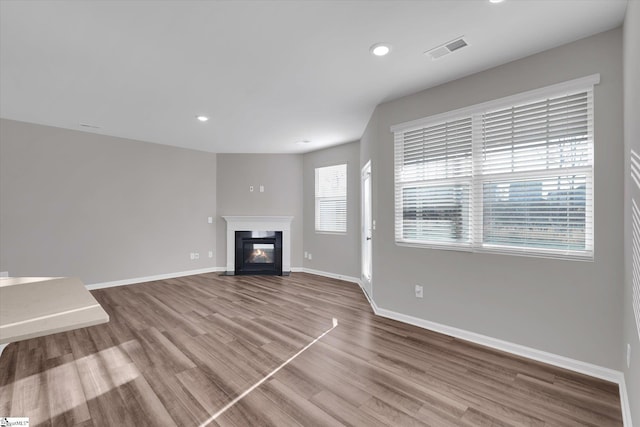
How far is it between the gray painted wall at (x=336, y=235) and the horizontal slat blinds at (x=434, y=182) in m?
A: 1.91

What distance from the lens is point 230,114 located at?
393 cm

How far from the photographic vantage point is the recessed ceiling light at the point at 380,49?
91.1 inches

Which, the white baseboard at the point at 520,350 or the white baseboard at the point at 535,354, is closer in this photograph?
the white baseboard at the point at 535,354

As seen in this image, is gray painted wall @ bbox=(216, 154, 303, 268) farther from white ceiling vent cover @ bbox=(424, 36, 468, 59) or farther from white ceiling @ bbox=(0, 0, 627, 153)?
white ceiling vent cover @ bbox=(424, 36, 468, 59)

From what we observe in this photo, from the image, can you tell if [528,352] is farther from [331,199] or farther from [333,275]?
[331,199]

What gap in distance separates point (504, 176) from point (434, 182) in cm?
67

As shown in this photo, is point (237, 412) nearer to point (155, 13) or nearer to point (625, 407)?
point (625, 407)

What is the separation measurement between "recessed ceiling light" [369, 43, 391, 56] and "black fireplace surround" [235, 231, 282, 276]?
4.40 meters

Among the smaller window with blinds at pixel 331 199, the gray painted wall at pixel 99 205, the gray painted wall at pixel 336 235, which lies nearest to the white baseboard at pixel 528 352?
the gray painted wall at pixel 336 235

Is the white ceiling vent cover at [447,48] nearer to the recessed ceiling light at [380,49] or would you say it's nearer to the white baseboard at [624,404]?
the recessed ceiling light at [380,49]

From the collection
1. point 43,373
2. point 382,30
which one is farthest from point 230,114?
point 43,373

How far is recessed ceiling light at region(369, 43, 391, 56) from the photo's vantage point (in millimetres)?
2314

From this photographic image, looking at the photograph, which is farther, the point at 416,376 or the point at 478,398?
the point at 416,376

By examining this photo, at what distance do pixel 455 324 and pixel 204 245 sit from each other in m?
5.08
